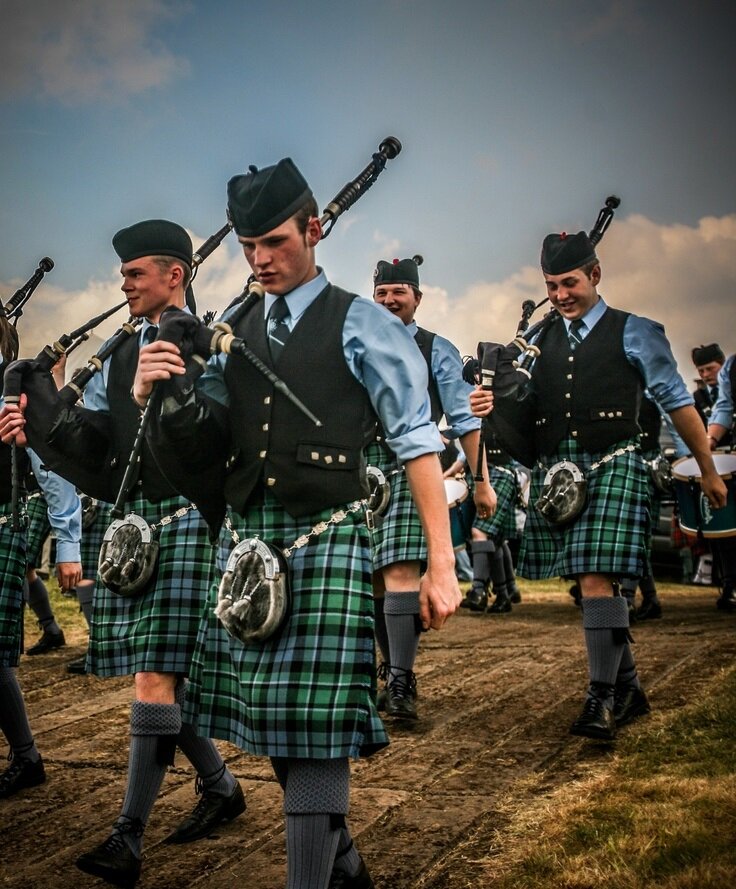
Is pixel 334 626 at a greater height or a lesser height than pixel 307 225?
lesser

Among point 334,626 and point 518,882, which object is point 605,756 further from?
point 334,626

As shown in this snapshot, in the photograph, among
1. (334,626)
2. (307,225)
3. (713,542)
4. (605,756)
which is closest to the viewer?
(334,626)

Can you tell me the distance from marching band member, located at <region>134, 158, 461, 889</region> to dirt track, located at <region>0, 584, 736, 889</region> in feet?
1.38

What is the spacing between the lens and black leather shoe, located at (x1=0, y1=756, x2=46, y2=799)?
3.62m

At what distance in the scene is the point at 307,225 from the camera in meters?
2.69

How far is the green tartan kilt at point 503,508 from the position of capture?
8.33 metres

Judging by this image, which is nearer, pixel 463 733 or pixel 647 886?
pixel 647 886

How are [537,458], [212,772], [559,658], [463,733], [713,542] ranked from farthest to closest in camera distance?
[713,542]
[559,658]
[537,458]
[463,733]
[212,772]

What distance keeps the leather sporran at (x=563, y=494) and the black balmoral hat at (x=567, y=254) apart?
32.9 inches

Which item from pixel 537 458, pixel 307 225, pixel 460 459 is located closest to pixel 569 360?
pixel 537 458

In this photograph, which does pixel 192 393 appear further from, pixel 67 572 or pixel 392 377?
pixel 67 572

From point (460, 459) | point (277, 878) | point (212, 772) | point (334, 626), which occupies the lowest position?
point (277, 878)

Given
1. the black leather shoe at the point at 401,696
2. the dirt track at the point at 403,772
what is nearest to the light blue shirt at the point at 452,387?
the black leather shoe at the point at 401,696

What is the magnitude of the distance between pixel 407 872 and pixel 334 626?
0.78 metres
